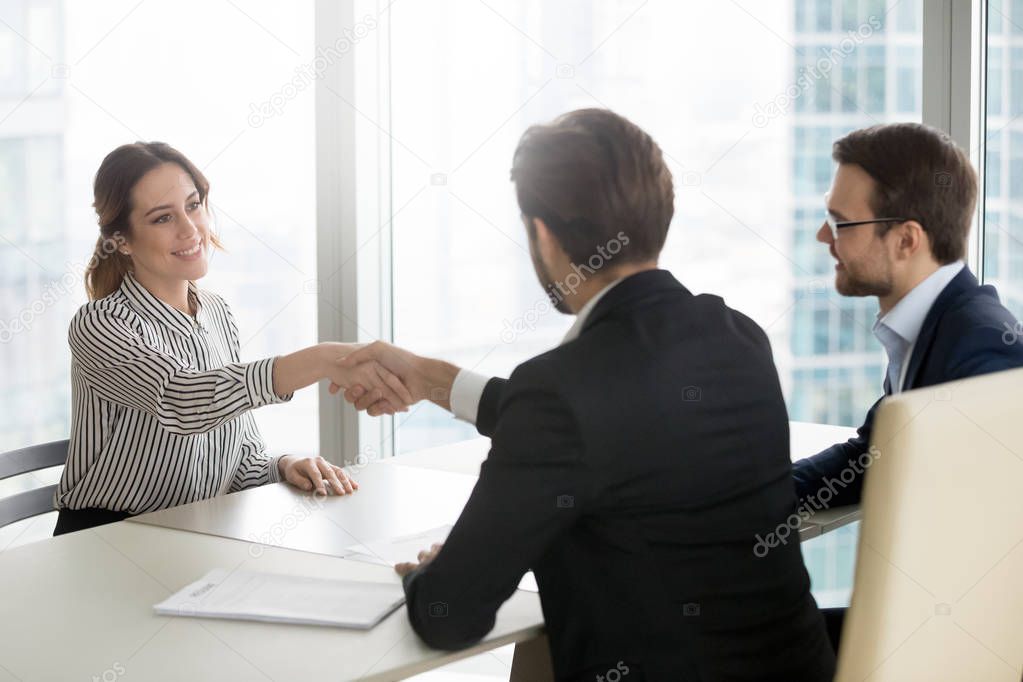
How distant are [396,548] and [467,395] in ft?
0.90

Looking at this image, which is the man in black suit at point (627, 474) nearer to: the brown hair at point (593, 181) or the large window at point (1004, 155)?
the brown hair at point (593, 181)

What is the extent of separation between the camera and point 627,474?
1200mm

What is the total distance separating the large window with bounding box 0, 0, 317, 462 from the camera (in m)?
3.10

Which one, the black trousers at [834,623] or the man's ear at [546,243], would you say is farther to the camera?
the black trousers at [834,623]

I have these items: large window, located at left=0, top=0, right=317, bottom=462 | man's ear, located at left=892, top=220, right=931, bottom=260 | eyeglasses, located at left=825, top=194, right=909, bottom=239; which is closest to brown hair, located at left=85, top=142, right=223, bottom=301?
large window, located at left=0, top=0, right=317, bottom=462

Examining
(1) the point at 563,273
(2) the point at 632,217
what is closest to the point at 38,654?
(1) the point at 563,273

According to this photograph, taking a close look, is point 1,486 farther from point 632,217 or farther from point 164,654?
point 632,217

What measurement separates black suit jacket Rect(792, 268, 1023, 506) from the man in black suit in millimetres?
478

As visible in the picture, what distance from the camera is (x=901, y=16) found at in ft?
8.60

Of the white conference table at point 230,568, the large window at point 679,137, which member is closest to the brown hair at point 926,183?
the white conference table at point 230,568

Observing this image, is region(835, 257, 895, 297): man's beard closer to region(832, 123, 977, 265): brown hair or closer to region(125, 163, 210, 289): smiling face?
region(832, 123, 977, 265): brown hair

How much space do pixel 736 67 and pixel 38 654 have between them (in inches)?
92.6

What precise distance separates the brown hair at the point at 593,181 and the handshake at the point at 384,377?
699mm

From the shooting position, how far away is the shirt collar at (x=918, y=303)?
1854 millimetres
